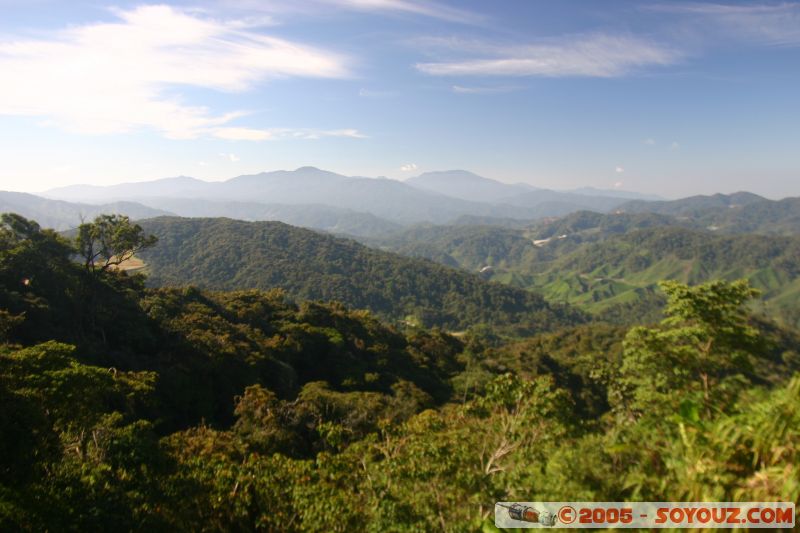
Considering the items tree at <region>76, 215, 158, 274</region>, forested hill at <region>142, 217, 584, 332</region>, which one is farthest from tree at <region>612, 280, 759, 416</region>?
forested hill at <region>142, 217, 584, 332</region>

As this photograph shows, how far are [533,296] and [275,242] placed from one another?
100540mm

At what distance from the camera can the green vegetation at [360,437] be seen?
341 centimetres

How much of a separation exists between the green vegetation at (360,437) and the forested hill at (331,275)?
92.0 metres

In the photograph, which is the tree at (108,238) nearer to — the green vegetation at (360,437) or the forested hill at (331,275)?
the green vegetation at (360,437)

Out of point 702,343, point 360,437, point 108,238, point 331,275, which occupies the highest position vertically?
point 108,238

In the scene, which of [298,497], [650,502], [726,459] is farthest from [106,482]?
[726,459]

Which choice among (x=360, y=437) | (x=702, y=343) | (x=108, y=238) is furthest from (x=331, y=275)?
(x=702, y=343)

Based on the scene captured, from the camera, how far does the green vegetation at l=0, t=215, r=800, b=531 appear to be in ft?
11.2

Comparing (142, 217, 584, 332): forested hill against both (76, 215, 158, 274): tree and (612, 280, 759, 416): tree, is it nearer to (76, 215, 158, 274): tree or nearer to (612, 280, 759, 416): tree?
(76, 215, 158, 274): tree

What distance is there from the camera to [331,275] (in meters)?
134

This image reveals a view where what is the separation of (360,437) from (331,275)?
11910 centimetres

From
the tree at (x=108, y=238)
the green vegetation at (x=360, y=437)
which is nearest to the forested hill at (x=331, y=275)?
the tree at (x=108, y=238)

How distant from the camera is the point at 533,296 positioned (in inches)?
6083

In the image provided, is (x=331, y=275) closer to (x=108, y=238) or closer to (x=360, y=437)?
(x=108, y=238)
